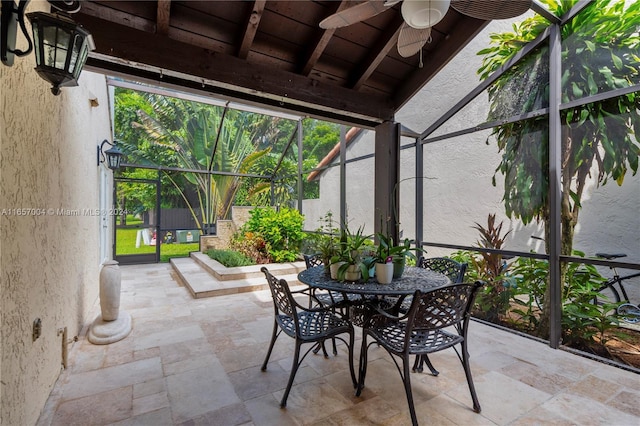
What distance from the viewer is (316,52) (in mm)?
3180

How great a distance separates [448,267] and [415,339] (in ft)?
4.20

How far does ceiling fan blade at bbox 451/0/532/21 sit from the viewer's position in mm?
2104

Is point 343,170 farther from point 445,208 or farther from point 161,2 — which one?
point 161,2

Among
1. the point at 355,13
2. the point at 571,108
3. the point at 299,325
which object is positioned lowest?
the point at 299,325

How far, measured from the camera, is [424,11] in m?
1.88

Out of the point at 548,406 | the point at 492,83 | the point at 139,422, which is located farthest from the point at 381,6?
the point at 139,422

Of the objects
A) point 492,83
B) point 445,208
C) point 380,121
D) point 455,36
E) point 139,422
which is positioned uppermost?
point 455,36

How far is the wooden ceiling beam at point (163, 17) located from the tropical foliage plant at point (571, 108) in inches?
136

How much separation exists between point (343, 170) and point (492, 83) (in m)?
2.95

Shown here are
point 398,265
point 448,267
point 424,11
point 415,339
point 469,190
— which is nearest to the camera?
point 424,11

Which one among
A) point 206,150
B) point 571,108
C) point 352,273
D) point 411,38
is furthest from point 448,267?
point 206,150

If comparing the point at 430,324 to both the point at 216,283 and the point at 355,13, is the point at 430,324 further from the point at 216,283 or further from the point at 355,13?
the point at 216,283

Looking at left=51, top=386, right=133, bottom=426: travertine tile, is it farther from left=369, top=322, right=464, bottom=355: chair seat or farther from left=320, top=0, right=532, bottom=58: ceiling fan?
left=320, top=0, right=532, bottom=58: ceiling fan

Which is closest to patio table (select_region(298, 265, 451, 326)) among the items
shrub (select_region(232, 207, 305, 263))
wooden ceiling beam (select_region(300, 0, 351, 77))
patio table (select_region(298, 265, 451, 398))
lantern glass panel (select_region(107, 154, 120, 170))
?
patio table (select_region(298, 265, 451, 398))
